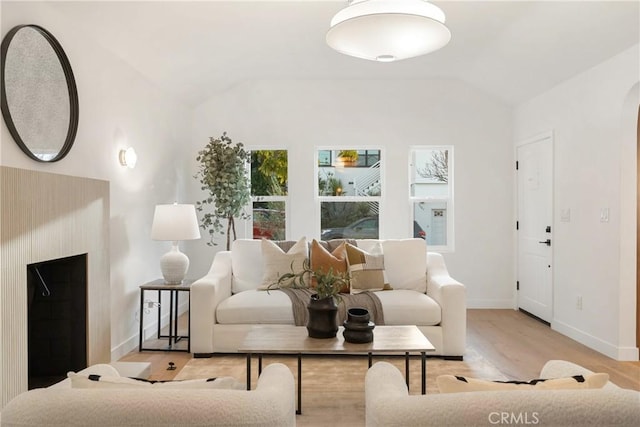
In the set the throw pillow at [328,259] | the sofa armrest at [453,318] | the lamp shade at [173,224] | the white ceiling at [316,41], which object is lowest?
the sofa armrest at [453,318]

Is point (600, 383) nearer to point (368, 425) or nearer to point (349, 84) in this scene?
point (368, 425)

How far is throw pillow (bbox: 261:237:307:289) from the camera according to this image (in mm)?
4059

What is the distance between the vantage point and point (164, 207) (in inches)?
160

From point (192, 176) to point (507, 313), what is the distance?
13.4 ft

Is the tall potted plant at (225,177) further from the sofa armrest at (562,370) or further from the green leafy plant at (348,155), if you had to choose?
the sofa armrest at (562,370)

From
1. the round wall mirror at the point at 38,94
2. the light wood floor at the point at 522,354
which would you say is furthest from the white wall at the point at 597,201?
the round wall mirror at the point at 38,94

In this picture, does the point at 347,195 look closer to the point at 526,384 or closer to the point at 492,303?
the point at 492,303

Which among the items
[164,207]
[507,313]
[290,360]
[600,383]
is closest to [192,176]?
[164,207]

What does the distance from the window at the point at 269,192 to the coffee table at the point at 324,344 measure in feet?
9.46

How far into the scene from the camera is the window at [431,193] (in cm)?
577

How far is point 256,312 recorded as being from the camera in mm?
3676

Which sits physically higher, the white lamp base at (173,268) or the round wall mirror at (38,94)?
the round wall mirror at (38,94)

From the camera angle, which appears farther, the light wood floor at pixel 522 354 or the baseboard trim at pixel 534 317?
the baseboard trim at pixel 534 317

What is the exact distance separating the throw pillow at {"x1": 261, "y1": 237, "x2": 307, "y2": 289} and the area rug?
Result: 67 centimetres
